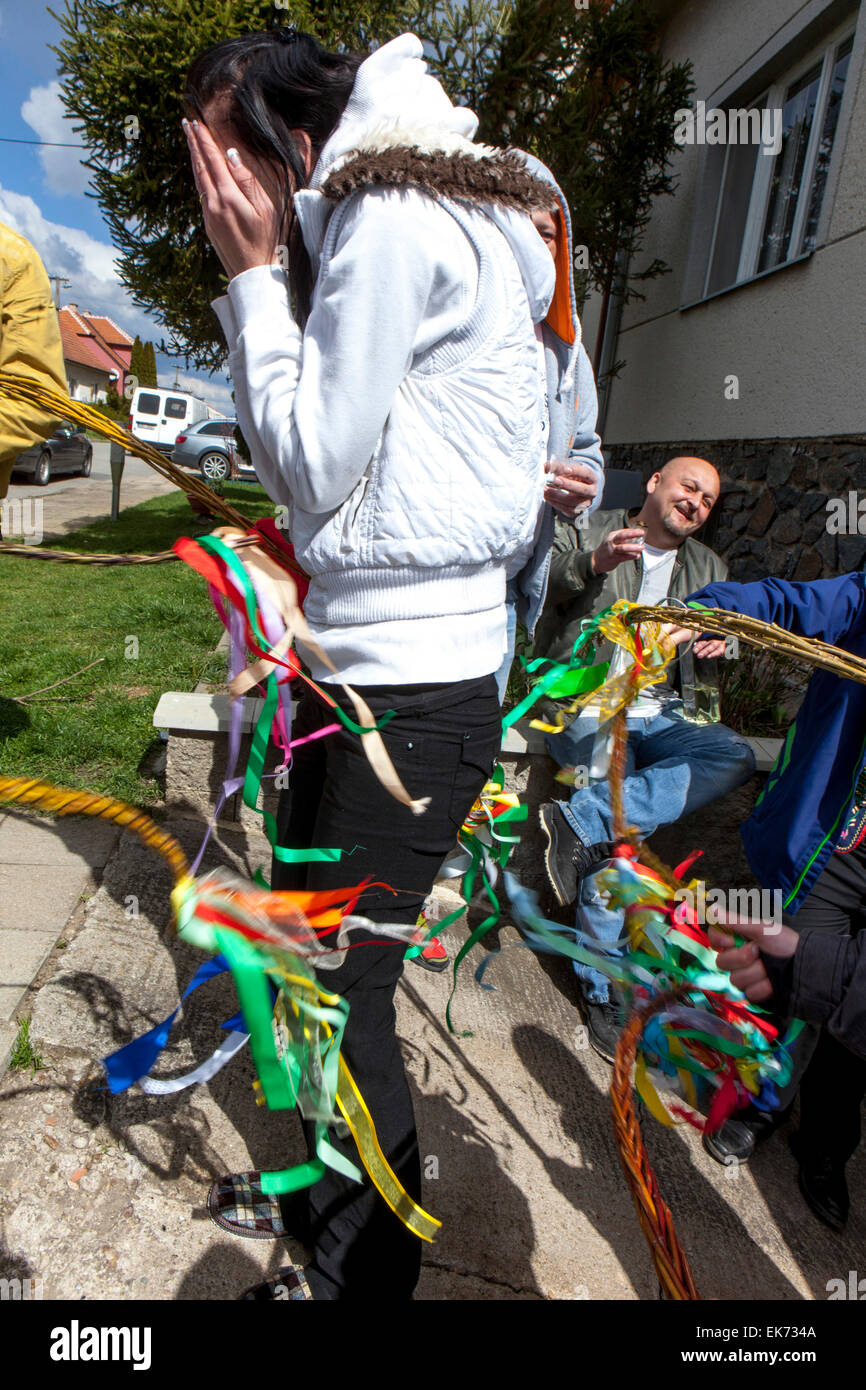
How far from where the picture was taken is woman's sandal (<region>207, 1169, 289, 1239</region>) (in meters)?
1.79

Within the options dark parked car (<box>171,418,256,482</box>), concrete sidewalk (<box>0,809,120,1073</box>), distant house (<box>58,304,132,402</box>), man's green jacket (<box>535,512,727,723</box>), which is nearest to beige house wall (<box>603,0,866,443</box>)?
man's green jacket (<box>535,512,727,723</box>)

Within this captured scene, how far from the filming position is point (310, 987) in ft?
4.64

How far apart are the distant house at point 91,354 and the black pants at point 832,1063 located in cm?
5162

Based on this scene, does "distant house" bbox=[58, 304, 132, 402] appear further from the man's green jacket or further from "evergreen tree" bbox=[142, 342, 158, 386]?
the man's green jacket

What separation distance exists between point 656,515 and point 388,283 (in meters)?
2.41

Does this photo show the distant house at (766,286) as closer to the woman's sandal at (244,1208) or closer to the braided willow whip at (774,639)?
the braided willow whip at (774,639)

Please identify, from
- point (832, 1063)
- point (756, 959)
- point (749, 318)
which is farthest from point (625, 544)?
point (749, 318)

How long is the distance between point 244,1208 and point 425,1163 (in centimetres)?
47

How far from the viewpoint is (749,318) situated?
616 cm

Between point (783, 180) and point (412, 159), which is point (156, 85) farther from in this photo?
point (412, 159)

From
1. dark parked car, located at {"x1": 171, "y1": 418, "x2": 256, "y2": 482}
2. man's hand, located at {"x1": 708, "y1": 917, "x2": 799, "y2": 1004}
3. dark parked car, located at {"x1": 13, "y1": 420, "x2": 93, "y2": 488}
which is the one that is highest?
dark parked car, located at {"x1": 171, "y1": 418, "x2": 256, "y2": 482}

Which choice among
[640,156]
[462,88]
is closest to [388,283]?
[462,88]

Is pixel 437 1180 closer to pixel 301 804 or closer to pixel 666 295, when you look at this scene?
pixel 301 804

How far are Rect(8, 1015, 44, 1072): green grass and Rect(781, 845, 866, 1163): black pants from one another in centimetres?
195
